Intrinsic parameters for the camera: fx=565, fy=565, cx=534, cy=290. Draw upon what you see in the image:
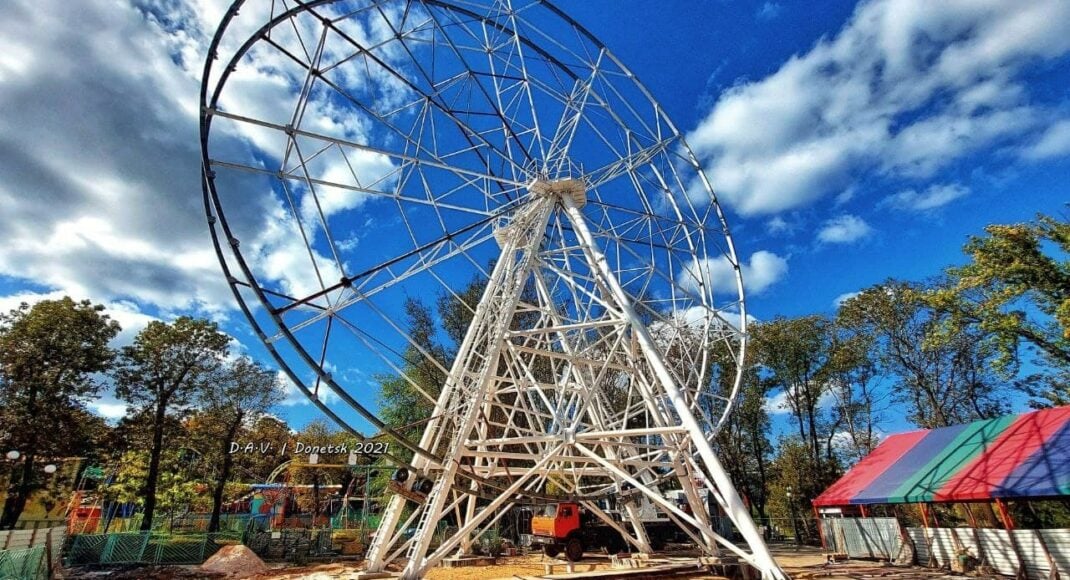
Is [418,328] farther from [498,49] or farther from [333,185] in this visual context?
[333,185]

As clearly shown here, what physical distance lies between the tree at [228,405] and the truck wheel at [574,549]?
2058cm

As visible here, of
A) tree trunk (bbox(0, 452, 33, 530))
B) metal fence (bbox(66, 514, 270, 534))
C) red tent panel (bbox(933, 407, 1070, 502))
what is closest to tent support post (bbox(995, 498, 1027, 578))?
red tent panel (bbox(933, 407, 1070, 502))

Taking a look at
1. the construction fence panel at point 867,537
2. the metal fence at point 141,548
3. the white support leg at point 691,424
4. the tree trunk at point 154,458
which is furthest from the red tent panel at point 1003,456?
the tree trunk at point 154,458

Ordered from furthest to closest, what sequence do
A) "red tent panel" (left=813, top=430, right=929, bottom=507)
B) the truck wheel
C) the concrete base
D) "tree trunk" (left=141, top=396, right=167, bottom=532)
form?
"tree trunk" (left=141, top=396, right=167, bottom=532), the truck wheel, "red tent panel" (left=813, top=430, right=929, bottom=507), the concrete base

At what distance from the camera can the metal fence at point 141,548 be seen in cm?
2145

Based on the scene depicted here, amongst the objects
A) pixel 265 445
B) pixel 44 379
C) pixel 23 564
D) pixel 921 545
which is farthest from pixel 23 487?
pixel 921 545

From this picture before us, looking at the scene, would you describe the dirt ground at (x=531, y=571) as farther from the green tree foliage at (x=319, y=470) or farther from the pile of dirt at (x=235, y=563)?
the green tree foliage at (x=319, y=470)

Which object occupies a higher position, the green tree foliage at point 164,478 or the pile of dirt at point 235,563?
the green tree foliage at point 164,478

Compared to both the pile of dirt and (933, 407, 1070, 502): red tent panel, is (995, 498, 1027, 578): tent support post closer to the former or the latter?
(933, 407, 1070, 502): red tent panel

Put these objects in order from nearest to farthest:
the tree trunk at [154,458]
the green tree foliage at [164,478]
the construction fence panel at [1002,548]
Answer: the construction fence panel at [1002,548] < the tree trunk at [154,458] < the green tree foliage at [164,478]

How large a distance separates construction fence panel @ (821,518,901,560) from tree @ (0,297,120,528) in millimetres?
33363

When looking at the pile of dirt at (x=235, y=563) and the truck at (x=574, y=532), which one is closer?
the pile of dirt at (x=235, y=563)

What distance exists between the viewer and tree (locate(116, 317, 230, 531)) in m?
28.2

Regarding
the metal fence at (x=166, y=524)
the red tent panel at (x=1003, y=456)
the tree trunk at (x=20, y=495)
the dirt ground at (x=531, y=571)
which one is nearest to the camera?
the red tent panel at (x=1003, y=456)
